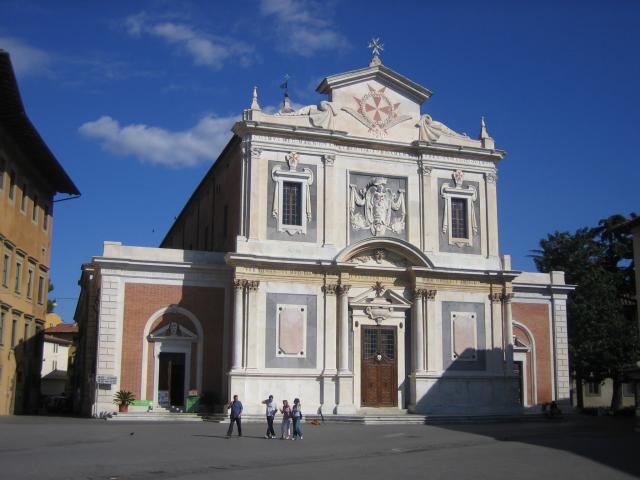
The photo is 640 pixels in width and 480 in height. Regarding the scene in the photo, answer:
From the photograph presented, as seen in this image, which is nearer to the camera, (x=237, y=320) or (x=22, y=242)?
(x=237, y=320)

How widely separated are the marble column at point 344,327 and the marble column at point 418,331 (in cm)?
327

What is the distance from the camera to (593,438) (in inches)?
977

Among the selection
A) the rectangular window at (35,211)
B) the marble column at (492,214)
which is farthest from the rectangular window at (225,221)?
the marble column at (492,214)

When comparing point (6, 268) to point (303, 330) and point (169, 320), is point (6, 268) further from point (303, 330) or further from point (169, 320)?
point (303, 330)

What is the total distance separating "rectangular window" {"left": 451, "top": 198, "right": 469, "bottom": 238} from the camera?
124ft

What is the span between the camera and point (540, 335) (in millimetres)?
39969

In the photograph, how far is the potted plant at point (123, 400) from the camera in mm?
32656

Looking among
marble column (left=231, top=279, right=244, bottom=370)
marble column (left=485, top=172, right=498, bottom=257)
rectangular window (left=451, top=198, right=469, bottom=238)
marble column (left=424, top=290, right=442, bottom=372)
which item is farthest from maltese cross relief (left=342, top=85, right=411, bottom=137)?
marble column (left=231, top=279, right=244, bottom=370)

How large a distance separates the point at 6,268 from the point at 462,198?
2204cm

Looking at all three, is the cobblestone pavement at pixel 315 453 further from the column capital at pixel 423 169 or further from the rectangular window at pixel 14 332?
the column capital at pixel 423 169

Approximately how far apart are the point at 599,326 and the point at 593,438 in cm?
2563

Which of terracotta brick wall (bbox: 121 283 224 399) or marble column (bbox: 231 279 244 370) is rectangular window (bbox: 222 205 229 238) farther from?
marble column (bbox: 231 279 244 370)

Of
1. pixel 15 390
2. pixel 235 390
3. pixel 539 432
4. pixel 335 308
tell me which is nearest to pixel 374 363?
pixel 335 308

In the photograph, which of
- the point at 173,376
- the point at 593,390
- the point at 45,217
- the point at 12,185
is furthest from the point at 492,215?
the point at 593,390
